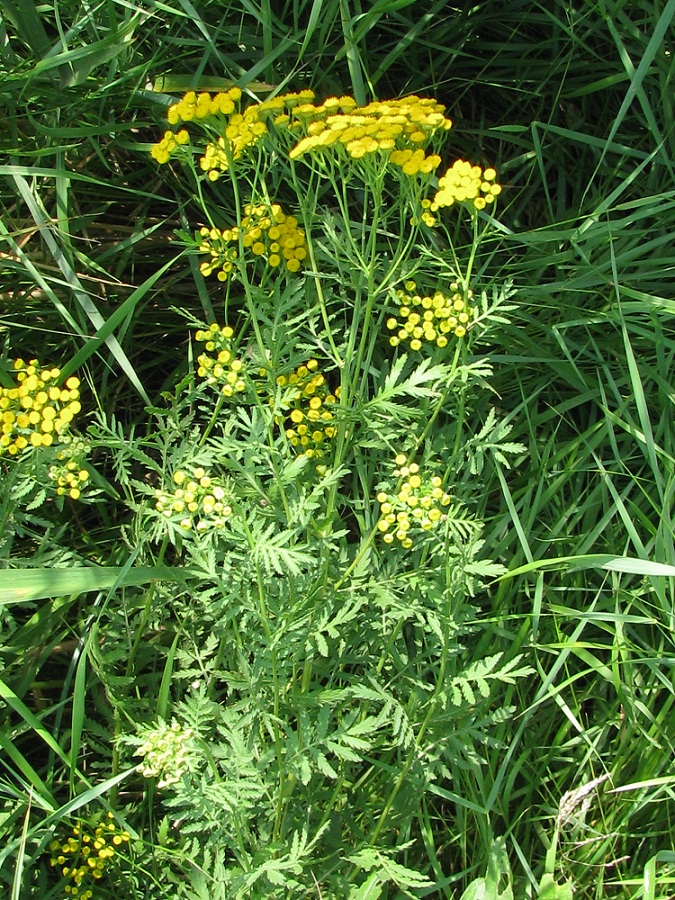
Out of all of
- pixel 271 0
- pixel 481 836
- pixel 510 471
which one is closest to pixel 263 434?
pixel 510 471

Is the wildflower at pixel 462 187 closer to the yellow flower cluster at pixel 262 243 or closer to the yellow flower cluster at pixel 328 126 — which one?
the yellow flower cluster at pixel 328 126

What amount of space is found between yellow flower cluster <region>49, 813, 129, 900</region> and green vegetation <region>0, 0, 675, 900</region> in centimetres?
1

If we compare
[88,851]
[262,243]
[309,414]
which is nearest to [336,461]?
[309,414]

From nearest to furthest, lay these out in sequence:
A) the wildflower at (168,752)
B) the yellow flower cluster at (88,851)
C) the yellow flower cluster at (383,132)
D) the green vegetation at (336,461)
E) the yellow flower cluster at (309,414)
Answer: the yellow flower cluster at (383,132) → the wildflower at (168,752) → the green vegetation at (336,461) → the yellow flower cluster at (309,414) → the yellow flower cluster at (88,851)

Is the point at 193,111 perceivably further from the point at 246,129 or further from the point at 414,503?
the point at 414,503

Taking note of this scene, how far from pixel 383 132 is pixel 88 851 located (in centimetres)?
190

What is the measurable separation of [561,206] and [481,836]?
2005 mm

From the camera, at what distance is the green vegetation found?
192 cm

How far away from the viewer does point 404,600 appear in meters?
2.04

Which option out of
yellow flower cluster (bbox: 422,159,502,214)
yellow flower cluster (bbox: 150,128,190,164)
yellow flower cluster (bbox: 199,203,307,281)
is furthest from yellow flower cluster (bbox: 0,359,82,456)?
yellow flower cluster (bbox: 422,159,502,214)

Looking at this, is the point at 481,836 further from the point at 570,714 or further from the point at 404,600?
the point at 404,600

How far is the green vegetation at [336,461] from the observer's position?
6.31 ft

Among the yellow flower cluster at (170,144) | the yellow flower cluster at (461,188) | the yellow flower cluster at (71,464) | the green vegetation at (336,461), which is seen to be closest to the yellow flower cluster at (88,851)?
the green vegetation at (336,461)

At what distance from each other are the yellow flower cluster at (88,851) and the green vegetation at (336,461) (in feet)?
0.03
